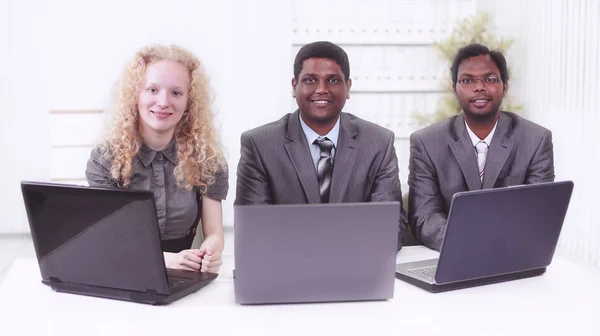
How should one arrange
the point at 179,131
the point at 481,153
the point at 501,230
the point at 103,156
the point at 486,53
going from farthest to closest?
1. the point at 486,53
2. the point at 481,153
3. the point at 179,131
4. the point at 103,156
5. the point at 501,230

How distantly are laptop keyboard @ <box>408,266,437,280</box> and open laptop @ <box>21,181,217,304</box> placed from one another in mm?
625

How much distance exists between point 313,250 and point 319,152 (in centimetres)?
102

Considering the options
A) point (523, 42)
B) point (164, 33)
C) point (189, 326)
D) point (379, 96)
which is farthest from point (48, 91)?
point (189, 326)

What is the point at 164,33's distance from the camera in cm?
494

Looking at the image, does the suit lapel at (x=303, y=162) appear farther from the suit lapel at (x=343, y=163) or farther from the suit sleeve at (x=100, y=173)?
the suit sleeve at (x=100, y=173)

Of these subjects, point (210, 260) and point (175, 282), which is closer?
point (175, 282)

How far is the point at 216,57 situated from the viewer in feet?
16.3

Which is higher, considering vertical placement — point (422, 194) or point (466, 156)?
point (466, 156)

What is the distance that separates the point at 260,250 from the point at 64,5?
3943 mm

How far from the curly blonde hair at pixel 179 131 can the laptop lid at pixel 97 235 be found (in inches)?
20.1

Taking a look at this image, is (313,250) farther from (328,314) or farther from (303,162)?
(303,162)

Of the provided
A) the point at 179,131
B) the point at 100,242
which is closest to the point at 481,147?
the point at 179,131

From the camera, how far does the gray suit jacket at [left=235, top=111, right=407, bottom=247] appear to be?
97.7 inches

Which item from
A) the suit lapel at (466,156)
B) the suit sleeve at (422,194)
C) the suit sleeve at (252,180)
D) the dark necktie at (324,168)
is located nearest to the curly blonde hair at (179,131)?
the suit sleeve at (252,180)
